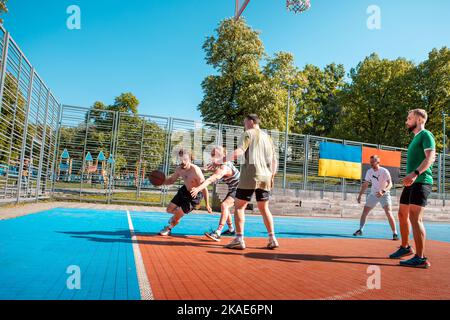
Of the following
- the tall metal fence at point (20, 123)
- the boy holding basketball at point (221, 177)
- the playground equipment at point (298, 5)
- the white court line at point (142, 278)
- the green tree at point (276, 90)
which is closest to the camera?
the white court line at point (142, 278)

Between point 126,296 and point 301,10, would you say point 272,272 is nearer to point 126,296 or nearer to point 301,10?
point 126,296

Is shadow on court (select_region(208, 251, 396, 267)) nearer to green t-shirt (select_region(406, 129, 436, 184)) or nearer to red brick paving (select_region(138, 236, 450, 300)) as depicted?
red brick paving (select_region(138, 236, 450, 300))

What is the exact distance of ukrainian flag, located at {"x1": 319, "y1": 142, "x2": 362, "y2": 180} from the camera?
63.8 feet

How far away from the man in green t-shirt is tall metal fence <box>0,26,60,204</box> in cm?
922

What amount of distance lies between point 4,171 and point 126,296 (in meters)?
9.30

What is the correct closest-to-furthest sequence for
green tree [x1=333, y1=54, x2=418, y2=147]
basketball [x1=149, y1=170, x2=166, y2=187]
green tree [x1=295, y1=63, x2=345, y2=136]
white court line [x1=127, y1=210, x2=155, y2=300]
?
white court line [x1=127, y1=210, x2=155, y2=300]
basketball [x1=149, y1=170, x2=166, y2=187]
green tree [x1=333, y1=54, x2=418, y2=147]
green tree [x1=295, y1=63, x2=345, y2=136]

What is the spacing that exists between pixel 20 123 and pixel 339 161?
16430mm

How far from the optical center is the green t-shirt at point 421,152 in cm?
496

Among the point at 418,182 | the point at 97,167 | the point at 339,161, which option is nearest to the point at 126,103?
the point at 97,167

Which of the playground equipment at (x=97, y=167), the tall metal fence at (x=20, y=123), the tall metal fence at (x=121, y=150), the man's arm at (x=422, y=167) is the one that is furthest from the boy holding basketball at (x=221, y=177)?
the playground equipment at (x=97, y=167)

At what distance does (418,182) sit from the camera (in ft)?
16.3

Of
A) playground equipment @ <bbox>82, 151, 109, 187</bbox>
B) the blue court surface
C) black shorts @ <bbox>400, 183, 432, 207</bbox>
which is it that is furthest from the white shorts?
playground equipment @ <bbox>82, 151, 109, 187</bbox>

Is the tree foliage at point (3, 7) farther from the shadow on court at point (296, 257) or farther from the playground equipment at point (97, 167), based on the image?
the shadow on court at point (296, 257)
